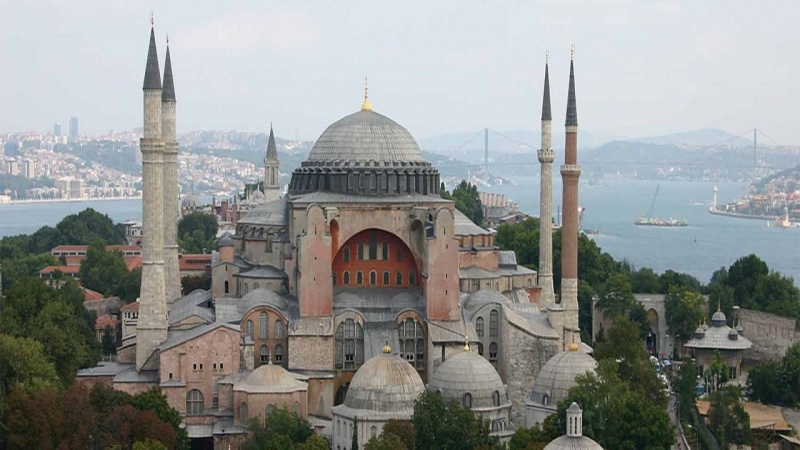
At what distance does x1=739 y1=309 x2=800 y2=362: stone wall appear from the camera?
52.2 meters

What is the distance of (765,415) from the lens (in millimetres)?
43656

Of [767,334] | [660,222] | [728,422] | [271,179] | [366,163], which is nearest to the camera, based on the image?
[728,422]

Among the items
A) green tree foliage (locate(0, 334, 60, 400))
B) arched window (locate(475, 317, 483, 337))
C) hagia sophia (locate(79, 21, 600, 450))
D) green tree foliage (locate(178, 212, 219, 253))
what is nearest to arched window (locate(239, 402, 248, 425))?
hagia sophia (locate(79, 21, 600, 450))

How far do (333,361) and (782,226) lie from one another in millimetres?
136771

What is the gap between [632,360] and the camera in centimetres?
4062

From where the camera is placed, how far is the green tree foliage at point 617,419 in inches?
1351

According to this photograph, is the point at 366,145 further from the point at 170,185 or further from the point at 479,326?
the point at 170,185

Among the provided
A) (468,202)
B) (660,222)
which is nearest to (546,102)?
(468,202)

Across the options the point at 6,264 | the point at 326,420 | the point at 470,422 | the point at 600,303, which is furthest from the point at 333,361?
the point at 6,264

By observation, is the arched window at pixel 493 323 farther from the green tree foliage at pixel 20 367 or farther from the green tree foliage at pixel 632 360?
the green tree foliage at pixel 20 367

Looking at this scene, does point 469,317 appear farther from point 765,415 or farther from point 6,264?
point 6,264

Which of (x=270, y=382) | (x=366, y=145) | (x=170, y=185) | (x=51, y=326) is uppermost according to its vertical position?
(x=366, y=145)

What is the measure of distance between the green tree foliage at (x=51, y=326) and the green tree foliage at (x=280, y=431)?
21.3 ft

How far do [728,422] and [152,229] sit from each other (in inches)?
583
